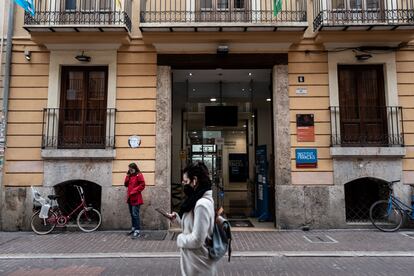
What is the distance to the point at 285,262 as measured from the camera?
289 inches

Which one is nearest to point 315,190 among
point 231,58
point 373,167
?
point 373,167

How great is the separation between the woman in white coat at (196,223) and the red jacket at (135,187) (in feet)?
20.3

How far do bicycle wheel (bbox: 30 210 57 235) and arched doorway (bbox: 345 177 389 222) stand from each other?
8504 mm

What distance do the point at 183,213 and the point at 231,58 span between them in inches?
321

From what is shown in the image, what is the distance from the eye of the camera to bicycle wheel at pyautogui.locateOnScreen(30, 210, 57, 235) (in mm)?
10086

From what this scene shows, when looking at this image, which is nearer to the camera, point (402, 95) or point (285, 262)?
point (285, 262)

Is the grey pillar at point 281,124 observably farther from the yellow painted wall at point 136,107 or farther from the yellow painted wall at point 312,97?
the yellow painted wall at point 136,107

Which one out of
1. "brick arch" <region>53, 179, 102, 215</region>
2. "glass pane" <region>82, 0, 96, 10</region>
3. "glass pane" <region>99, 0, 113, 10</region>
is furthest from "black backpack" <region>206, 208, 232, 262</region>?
"glass pane" <region>82, 0, 96, 10</region>

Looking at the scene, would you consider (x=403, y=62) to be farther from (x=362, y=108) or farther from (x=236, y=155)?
(x=236, y=155)

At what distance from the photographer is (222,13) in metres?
11.5

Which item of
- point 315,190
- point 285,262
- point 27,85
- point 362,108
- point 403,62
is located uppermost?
point 403,62

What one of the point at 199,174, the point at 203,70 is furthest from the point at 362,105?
the point at 199,174

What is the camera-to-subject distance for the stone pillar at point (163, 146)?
1070 cm

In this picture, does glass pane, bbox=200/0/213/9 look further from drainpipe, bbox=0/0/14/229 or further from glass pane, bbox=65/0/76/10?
drainpipe, bbox=0/0/14/229
